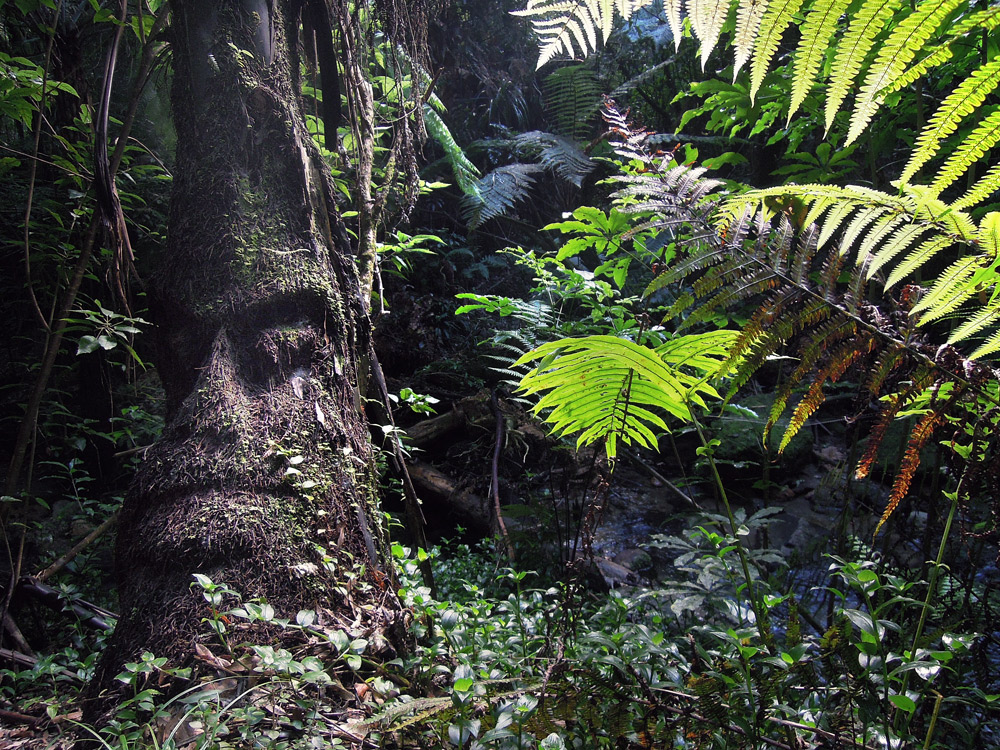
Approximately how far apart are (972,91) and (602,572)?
2956 millimetres

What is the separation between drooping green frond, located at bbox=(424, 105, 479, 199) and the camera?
5.51 meters

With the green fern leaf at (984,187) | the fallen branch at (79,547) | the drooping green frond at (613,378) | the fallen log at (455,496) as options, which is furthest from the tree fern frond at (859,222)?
the fallen log at (455,496)

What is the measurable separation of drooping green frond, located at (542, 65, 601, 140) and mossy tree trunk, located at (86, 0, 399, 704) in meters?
5.32

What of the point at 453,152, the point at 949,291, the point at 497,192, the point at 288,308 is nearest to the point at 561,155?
the point at 497,192

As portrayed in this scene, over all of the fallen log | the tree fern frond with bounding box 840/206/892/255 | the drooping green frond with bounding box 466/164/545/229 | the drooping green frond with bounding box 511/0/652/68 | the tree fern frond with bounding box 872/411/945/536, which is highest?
the drooping green frond with bounding box 466/164/545/229

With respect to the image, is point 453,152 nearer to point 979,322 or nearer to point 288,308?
point 288,308

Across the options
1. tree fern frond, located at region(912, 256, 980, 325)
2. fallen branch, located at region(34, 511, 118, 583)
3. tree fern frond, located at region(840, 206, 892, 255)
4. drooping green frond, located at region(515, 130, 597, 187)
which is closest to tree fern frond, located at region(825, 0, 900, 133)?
tree fern frond, located at region(840, 206, 892, 255)

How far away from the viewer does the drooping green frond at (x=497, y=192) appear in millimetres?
6141

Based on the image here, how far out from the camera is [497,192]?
6270 mm

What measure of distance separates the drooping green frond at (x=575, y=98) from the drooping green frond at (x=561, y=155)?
0.29 meters

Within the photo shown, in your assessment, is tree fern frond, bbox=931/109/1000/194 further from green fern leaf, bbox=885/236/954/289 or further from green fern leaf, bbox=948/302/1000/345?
green fern leaf, bbox=948/302/1000/345

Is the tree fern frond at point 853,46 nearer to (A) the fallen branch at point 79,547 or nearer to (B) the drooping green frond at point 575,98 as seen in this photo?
(A) the fallen branch at point 79,547

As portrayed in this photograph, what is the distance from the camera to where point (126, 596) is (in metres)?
1.32

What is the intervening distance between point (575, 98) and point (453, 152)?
221cm
